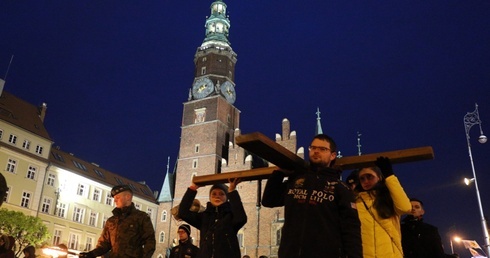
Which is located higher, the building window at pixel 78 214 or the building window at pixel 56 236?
the building window at pixel 78 214

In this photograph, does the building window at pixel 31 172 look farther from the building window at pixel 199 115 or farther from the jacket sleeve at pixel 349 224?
the jacket sleeve at pixel 349 224

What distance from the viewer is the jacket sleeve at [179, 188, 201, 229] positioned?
543cm

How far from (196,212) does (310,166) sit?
95.6 inches

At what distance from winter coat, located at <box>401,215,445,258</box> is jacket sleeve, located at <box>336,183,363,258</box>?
2.17 m

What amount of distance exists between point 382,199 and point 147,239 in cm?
327

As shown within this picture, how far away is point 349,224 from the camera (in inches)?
135

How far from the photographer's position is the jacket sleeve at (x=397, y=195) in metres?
3.84

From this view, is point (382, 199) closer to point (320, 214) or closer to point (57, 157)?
point (320, 214)

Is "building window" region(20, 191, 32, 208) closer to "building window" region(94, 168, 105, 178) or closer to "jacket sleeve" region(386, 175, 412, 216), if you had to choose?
"building window" region(94, 168, 105, 178)

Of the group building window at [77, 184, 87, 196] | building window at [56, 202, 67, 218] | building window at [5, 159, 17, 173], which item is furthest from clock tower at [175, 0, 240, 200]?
building window at [5, 159, 17, 173]

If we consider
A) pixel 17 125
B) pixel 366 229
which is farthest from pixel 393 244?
pixel 17 125

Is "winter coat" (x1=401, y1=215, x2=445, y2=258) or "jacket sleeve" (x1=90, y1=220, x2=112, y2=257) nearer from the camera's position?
"winter coat" (x1=401, y1=215, x2=445, y2=258)

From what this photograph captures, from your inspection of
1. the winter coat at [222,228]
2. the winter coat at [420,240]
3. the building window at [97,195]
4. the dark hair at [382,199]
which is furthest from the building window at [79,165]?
the dark hair at [382,199]

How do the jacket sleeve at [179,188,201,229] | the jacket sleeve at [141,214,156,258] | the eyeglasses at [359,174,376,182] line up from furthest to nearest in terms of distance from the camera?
the jacket sleeve at [141,214,156,258]
the jacket sleeve at [179,188,201,229]
the eyeglasses at [359,174,376,182]
